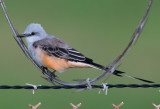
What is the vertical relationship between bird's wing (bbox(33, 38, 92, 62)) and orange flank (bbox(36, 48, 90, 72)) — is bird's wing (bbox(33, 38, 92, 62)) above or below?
above

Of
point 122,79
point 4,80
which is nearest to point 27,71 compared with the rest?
point 4,80

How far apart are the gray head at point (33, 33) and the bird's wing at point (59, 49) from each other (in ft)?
0.15

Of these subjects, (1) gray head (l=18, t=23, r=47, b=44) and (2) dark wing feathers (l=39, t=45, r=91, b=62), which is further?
(1) gray head (l=18, t=23, r=47, b=44)

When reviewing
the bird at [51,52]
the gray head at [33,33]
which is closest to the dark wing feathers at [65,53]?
the bird at [51,52]

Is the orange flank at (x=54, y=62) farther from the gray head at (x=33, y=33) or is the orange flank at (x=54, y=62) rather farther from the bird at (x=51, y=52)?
the gray head at (x=33, y=33)

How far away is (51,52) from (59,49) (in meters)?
0.10

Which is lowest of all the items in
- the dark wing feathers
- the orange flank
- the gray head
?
the orange flank

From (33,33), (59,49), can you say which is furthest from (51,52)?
(33,33)

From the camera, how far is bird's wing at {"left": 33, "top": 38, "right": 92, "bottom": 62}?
3.82 m

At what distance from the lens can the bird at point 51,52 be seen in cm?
384

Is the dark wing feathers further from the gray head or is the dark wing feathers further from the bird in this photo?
the gray head

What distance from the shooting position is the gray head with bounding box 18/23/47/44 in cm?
397

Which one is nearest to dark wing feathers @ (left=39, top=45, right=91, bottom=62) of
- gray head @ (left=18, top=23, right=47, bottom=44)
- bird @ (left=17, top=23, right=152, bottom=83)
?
bird @ (left=17, top=23, right=152, bottom=83)

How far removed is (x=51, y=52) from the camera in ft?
13.3
